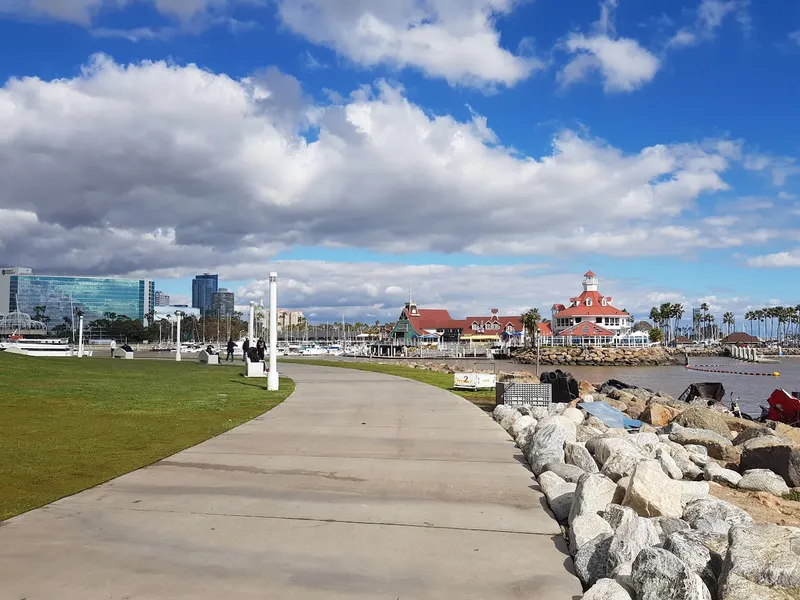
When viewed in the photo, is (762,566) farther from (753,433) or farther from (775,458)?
(753,433)

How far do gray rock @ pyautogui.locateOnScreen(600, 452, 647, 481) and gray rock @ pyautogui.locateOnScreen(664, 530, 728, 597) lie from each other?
3124mm

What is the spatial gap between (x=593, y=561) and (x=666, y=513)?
1866 mm

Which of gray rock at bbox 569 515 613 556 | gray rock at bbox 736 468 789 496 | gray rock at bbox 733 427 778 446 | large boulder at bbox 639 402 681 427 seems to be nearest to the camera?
gray rock at bbox 569 515 613 556

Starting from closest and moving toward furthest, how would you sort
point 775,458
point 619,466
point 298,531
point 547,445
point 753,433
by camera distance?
point 298,531 → point 619,466 → point 547,445 → point 775,458 → point 753,433

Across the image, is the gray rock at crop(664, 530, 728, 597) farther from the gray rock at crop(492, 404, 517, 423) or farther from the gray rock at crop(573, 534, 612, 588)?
the gray rock at crop(492, 404, 517, 423)

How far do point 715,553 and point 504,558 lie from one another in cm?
173

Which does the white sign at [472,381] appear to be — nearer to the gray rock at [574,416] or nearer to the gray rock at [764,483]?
the gray rock at [574,416]

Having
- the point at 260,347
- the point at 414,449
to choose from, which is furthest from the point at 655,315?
the point at 414,449

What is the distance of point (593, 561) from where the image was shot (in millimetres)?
5332

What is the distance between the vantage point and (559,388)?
2031cm

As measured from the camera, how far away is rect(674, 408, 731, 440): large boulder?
49.5ft

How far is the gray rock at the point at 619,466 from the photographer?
8.74 m

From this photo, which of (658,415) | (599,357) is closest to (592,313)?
(599,357)

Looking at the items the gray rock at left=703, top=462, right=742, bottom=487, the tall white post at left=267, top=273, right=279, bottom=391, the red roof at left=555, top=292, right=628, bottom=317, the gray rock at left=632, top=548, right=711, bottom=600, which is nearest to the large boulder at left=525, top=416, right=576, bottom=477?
the gray rock at left=703, top=462, right=742, bottom=487
